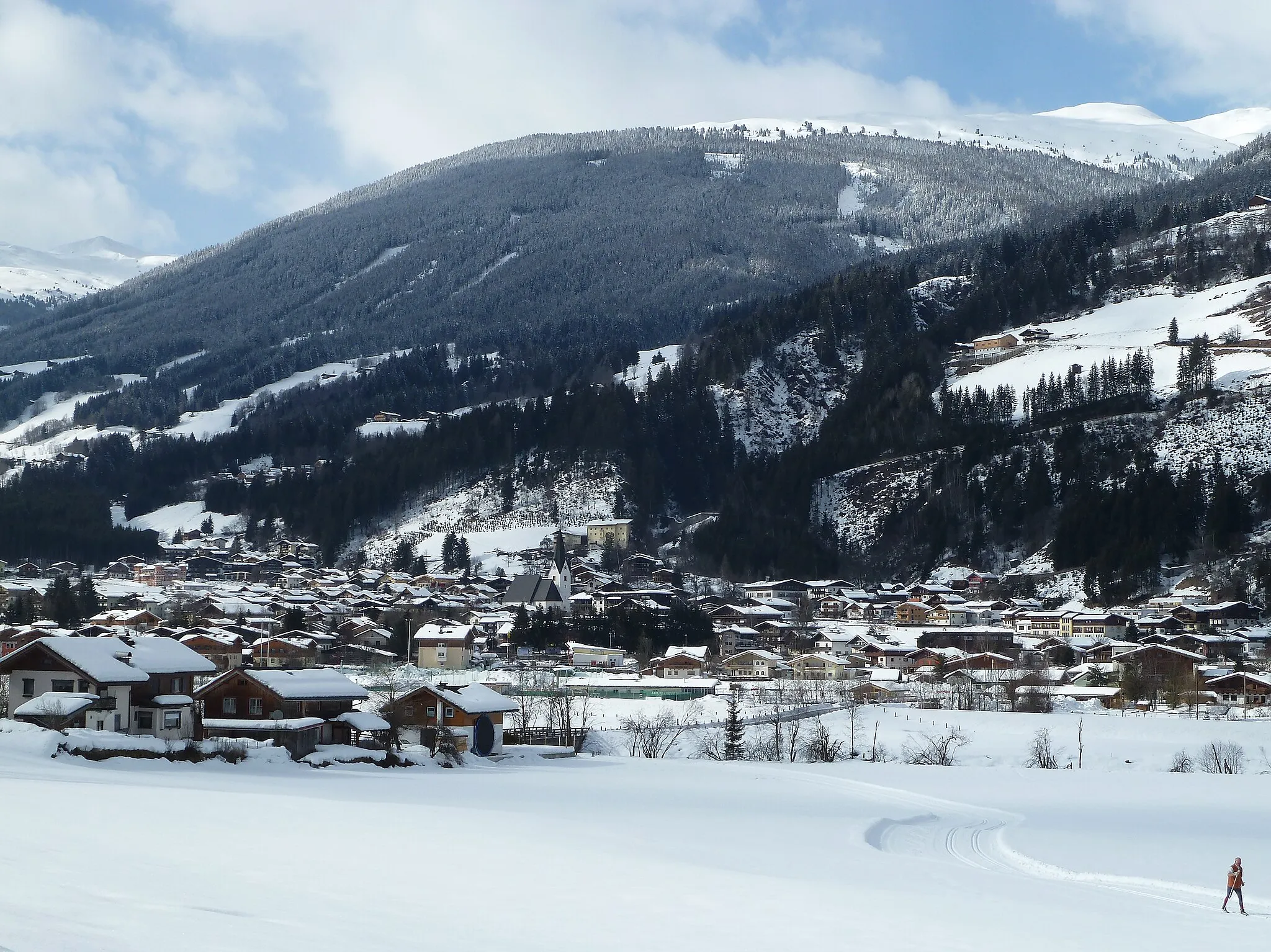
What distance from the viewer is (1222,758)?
58.6 metres

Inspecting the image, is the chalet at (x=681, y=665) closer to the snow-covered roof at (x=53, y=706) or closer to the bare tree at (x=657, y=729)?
the bare tree at (x=657, y=729)

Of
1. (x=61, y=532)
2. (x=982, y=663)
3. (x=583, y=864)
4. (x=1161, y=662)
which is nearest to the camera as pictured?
(x=583, y=864)

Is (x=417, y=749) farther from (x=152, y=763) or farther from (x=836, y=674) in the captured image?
(x=836, y=674)

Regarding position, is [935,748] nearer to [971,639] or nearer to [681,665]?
[681,665]

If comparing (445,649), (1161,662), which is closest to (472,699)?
(445,649)

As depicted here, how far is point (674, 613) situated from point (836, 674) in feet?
63.2

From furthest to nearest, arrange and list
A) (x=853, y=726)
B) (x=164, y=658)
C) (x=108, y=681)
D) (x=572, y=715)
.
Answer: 1. (x=572, y=715)
2. (x=853, y=726)
3. (x=164, y=658)
4. (x=108, y=681)

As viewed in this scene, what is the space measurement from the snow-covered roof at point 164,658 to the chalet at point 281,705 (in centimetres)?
129

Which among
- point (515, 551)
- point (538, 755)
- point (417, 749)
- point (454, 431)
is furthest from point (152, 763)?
point (454, 431)

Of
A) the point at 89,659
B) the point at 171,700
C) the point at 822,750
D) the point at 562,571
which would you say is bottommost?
the point at 822,750

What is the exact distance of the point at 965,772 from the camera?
52.1 meters

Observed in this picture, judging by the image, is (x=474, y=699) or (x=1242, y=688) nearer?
(x=474, y=699)

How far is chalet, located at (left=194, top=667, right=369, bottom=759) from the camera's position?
2020 inches

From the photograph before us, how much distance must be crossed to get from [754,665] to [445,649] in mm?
22341
